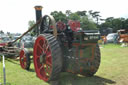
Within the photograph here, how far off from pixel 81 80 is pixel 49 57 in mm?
1216

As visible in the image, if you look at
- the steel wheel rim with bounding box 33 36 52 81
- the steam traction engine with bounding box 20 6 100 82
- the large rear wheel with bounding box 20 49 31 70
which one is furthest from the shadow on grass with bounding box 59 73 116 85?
the large rear wheel with bounding box 20 49 31 70

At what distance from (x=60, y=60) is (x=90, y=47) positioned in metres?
0.93

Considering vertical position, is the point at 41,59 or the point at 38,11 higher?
the point at 38,11

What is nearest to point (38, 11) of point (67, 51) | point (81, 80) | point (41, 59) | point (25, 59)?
point (25, 59)

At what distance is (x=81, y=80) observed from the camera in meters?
4.66

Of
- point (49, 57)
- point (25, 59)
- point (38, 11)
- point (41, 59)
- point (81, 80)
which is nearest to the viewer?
point (49, 57)

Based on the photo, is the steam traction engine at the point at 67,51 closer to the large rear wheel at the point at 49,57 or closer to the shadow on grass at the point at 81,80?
the large rear wheel at the point at 49,57

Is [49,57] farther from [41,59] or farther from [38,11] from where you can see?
[38,11]

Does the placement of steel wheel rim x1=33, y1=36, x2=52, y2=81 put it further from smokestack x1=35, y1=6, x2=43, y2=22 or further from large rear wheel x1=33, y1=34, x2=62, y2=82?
smokestack x1=35, y1=6, x2=43, y2=22

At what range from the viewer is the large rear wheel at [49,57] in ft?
12.8

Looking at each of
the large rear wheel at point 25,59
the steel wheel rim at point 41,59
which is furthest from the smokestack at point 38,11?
the steel wheel rim at point 41,59

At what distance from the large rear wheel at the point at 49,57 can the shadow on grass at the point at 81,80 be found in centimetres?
54

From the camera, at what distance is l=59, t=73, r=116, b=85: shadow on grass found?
14.4ft

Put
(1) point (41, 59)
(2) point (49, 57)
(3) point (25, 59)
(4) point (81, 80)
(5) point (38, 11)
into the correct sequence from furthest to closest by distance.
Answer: (5) point (38, 11) → (3) point (25, 59) → (4) point (81, 80) → (1) point (41, 59) → (2) point (49, 57)
